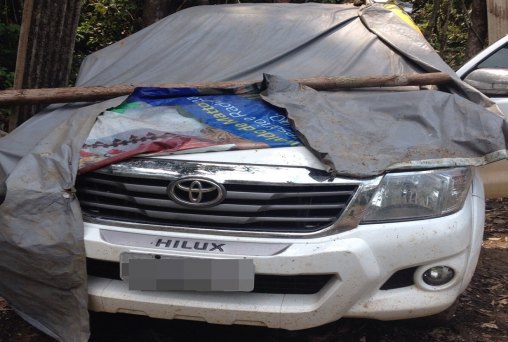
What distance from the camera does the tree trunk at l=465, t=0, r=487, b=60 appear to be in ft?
26.6

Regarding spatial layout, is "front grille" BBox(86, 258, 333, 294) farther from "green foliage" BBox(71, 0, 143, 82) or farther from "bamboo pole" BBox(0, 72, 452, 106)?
"green foliage" BBox(71, 0, 143, 82)

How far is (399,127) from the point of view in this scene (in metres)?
3.06

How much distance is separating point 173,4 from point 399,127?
4.73 metres

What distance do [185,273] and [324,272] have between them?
54 centimetres

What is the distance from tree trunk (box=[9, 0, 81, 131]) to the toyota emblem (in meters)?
3.00

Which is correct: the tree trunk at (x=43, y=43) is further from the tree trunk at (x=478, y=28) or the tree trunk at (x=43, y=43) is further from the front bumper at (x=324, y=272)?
the tree trunk at (x=478, y=28)

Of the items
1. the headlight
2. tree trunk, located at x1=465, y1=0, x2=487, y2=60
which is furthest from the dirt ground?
→ tree trunk, located at x1=465, y1=0, x2=487, y2=60

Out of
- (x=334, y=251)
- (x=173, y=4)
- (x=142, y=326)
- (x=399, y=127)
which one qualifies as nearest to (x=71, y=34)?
(x=173, y=4)

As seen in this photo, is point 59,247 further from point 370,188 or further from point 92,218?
point 370,188

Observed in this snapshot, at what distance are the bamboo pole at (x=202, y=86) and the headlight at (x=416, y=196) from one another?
0.80 m

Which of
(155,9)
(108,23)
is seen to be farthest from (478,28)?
(108,23)

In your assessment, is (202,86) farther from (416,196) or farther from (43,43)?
(43,43)

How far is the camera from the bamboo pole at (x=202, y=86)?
11.3ft

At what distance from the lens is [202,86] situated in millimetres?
3449
